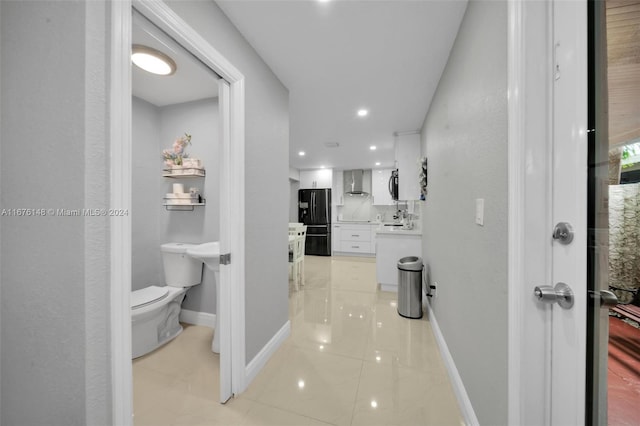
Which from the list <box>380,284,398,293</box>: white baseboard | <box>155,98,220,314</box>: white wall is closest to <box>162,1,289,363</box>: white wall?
<box>155,98,220,314</box>: white wall

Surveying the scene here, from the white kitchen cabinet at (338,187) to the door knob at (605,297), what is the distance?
18.3ft

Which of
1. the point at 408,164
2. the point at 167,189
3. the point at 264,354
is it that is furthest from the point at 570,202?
the point at 167,189

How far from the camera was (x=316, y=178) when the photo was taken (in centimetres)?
617

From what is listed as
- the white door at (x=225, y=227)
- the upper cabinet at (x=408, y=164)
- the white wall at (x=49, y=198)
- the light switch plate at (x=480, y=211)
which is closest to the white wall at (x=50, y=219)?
the white wall at (x=49, y=198)

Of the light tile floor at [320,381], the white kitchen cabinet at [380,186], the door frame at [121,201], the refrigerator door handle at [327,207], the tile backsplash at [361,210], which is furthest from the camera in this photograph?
the tile backsplash at [361,210]

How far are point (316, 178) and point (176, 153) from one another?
4187 millimetres

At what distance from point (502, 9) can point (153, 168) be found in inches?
118

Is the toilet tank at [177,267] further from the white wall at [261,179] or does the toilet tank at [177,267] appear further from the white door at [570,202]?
the white door at [570,202]

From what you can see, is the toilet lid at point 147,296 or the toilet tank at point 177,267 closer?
the toilet lid at point 147,296

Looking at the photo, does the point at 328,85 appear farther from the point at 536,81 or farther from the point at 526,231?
the point at 526,231

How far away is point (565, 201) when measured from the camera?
698mm

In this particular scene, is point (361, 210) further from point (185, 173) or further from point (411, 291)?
point (185, 173)

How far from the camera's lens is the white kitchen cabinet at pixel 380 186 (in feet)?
19.2

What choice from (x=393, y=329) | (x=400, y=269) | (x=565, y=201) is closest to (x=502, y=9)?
(x=565, y=201)
